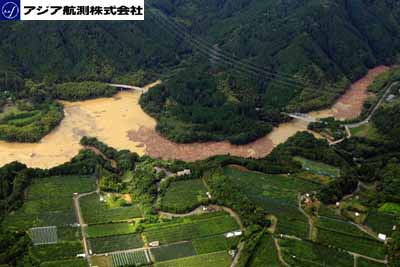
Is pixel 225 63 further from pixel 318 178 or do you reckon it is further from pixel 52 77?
pixel 318 178

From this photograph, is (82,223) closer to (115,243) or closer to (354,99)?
(115,243)

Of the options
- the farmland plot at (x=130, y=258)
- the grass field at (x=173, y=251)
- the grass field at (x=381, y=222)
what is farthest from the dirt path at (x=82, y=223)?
the grass field at (x=381, y=222)

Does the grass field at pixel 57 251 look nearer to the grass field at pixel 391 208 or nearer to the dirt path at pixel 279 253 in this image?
the dirt path at pixel 279 253

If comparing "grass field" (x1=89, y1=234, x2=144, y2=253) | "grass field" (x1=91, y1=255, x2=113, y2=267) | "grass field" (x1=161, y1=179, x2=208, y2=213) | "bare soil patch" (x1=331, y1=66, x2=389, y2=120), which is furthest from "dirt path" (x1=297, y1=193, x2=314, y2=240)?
"bare soil patch" (x1=331, y1=66, x2=389, y2=120)

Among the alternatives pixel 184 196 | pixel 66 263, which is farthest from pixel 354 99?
pixel 66 263

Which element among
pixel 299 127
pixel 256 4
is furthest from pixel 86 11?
pixel 256 4

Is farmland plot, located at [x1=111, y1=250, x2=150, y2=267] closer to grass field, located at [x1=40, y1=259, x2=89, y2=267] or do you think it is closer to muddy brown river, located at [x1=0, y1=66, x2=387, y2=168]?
grass field, located at [x1=40, y1=259, x2=89, y2=267]
